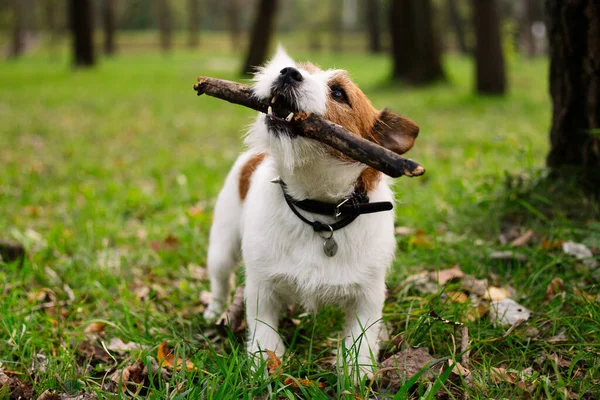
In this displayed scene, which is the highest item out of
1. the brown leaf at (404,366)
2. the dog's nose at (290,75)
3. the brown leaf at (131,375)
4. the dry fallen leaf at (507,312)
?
the dog's nose at (290,75)

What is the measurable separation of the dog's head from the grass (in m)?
0.84

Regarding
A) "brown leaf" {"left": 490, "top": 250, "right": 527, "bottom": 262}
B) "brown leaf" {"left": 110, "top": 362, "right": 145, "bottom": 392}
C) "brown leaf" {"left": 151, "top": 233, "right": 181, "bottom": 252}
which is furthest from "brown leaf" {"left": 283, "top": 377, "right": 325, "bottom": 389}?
"brown leaf" {"left": 151, "top": 233, "right": 181, "bottom": 252}

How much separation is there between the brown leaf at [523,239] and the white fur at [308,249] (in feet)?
4.49

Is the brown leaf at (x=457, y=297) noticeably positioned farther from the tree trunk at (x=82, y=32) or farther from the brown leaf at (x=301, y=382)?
the tree trunk at (x=82, y=32)

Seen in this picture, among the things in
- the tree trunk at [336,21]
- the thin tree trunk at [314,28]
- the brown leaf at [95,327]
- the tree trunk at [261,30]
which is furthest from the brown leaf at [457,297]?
the thin tree trunk at [314,28]

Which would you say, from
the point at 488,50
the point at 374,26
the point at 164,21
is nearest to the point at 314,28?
the point at 374,26

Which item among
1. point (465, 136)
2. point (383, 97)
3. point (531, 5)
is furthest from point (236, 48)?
point (465, 136)

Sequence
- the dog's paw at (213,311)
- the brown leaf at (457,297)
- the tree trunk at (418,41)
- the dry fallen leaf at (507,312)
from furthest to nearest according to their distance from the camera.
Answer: the tree trunk at (418,41)
the dog's paw at (213,311)
the brown leaf at (457,297)
the dry fallen leaf at (507,312)

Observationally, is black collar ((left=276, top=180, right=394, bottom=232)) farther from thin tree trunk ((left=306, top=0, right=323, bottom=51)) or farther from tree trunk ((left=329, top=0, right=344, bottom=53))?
thin tree trunk ((left=306, top=0, right=323, bottom=51))

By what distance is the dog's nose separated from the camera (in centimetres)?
233

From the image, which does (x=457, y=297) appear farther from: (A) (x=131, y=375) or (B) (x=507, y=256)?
(A) (x=131, y=375)

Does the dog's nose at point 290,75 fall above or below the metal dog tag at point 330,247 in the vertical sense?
above

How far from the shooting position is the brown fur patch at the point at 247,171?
316 centimetres

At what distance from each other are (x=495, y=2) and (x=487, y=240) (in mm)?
9138
